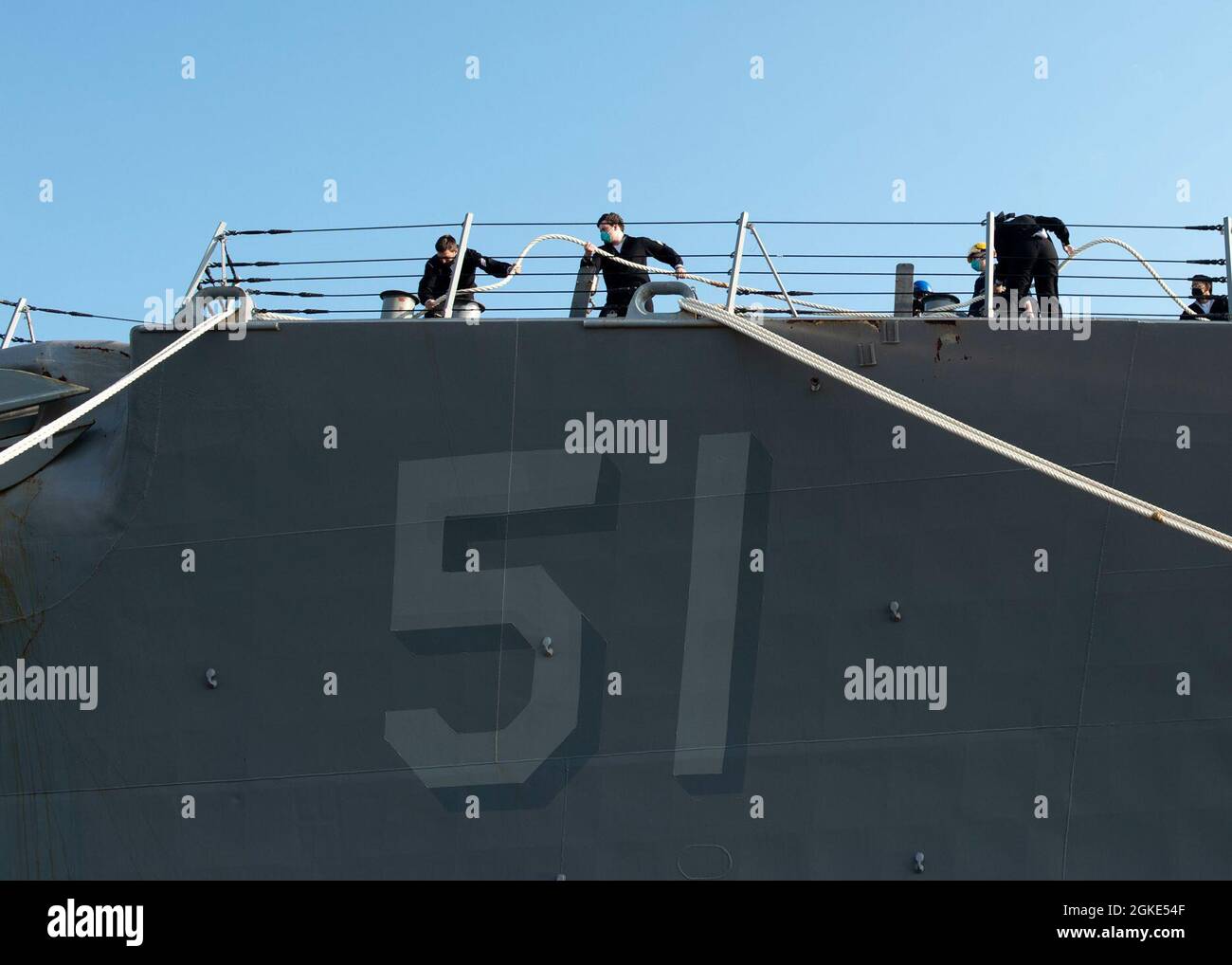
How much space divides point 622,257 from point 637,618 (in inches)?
107

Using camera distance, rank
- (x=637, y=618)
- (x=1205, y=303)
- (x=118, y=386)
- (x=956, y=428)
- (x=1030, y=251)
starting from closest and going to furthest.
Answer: (x=956, y=428), (x=118, y=386), (x=637, y=618), (x=1030, y=251), (x=1205, y=303)

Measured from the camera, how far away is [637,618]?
752cm

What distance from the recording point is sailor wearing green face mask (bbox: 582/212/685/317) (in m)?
8.48

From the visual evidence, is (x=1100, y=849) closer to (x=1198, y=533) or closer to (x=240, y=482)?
(x=1198, y=533)

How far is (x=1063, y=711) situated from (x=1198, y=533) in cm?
142

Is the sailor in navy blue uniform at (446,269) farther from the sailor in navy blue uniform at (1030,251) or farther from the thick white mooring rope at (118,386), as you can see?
the sailor in navy blue uniform at (1030,251)

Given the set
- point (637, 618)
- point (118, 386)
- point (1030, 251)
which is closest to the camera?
point (118, 386)

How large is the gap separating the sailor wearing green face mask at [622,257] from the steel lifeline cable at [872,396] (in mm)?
313

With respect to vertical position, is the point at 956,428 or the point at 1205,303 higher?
the point at 1205,303

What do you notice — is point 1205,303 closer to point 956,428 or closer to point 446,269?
point 956,428

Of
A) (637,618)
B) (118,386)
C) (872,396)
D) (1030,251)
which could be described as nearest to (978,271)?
(1030,251)

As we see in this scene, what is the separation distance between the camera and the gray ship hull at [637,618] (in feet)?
24.1

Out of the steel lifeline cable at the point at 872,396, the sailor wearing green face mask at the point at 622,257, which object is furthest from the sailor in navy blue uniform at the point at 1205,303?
the sailor wearing green face mask at the point at 622,257
